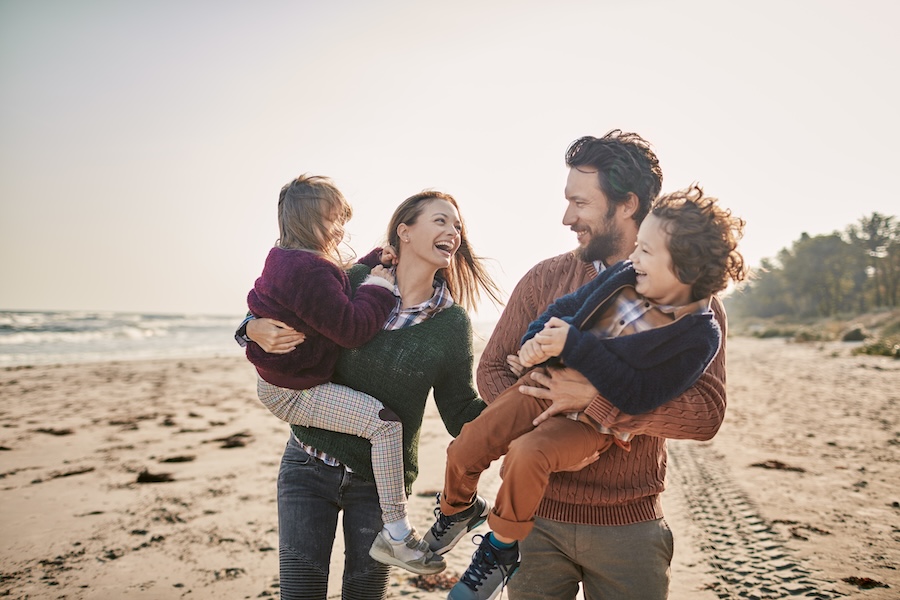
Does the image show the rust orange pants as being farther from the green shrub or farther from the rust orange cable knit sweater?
the green shrub

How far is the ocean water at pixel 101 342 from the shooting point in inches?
794

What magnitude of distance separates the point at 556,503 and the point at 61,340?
30714mm

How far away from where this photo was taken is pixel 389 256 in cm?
295

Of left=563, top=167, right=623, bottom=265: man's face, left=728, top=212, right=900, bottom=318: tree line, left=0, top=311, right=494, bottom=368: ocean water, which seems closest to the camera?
left=563, top=167, right=623, bottom=265: man's face

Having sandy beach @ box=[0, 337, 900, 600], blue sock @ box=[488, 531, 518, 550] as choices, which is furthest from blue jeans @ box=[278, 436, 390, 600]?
sandy beach @ box=[0, 337, 900, 600]

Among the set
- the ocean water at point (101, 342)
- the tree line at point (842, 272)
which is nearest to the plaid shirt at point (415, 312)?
the ocean water at point (101, 342)

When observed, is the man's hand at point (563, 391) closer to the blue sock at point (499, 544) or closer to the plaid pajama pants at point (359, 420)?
the blue sock at point (499, 544)

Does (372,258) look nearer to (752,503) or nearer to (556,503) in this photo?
(556,503)

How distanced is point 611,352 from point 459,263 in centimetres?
133

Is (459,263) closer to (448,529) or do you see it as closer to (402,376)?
(402,376)

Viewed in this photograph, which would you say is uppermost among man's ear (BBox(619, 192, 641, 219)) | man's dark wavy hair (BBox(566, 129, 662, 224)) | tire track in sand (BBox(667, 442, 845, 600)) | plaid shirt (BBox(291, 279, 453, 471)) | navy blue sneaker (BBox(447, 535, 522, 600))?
man's dark wavy hair (BBox(566, 129, 662, 224))

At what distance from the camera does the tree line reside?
4803 centimetres

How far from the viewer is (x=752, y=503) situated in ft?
19.7

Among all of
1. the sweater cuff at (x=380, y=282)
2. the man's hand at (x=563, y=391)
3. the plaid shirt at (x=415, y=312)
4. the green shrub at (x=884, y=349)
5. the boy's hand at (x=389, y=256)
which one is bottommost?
the green shrub at (x=884, y=349)
